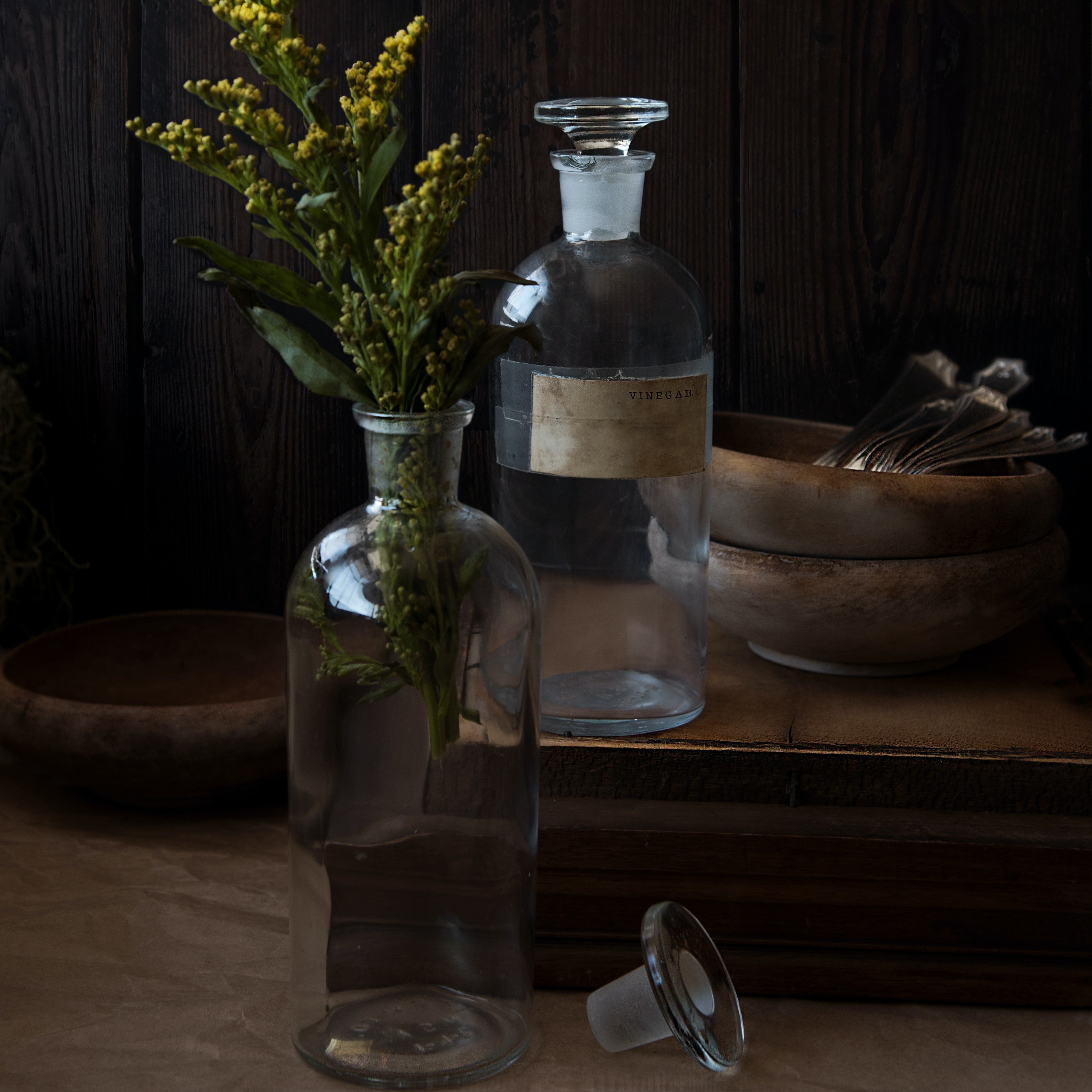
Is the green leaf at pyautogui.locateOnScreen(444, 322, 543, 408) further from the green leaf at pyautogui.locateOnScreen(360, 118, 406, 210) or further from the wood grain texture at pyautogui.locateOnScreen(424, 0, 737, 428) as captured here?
the wood grain texture at pyautogui.locateOnScreen(424, 0, 737, 428)

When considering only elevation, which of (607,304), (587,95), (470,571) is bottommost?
(470,571)

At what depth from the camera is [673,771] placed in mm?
597

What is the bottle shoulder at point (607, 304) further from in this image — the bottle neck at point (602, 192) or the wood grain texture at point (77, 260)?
the wood grain texture at point (77, 260)

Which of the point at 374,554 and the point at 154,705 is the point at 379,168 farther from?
the point at 154,705

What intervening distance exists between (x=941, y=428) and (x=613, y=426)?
28 cm

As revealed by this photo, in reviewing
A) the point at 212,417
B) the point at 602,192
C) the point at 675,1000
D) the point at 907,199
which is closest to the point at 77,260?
the point at 212,417

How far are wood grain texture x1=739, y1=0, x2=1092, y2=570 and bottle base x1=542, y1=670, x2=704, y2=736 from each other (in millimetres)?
348

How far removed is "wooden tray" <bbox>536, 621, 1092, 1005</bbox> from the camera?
22.8 inches

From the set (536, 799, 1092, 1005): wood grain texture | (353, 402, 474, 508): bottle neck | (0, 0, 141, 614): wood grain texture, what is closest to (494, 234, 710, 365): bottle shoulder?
(353, 402, 474, 508): bottle neck

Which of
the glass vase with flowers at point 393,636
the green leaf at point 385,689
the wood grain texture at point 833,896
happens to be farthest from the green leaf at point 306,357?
the wood grain texture at point 833,896

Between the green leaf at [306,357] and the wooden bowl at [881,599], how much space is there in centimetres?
26

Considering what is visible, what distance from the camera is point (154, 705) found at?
32.3 inches

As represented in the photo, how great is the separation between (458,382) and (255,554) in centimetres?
54

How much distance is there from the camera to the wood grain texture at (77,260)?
0.92m
